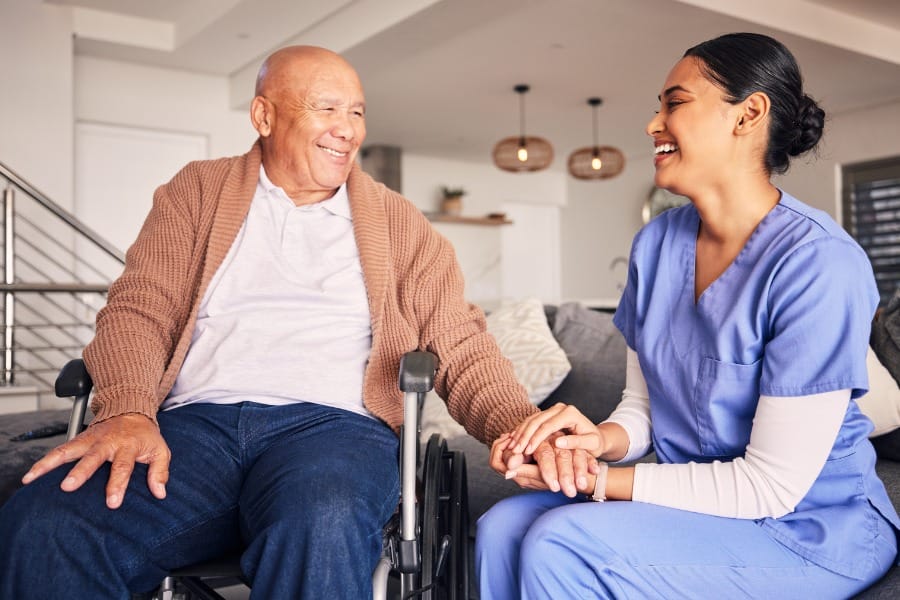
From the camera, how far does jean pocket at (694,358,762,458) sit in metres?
1.22

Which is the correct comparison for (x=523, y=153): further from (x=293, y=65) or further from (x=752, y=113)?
(x=752, y=113)

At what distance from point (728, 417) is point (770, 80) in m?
0.49

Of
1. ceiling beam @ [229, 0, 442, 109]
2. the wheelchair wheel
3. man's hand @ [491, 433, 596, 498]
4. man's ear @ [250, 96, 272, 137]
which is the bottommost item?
the wheelchair wheel

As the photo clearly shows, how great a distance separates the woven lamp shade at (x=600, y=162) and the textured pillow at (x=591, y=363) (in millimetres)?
5119

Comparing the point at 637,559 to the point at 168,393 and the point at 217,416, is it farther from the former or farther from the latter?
the point at 168,393

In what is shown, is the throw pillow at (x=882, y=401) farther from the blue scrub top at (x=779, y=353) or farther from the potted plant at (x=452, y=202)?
the potted plant at (x=452, y=202)

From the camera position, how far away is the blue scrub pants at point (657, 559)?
1.12 metres

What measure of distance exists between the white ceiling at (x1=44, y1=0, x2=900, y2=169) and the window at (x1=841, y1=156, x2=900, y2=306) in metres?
0.61

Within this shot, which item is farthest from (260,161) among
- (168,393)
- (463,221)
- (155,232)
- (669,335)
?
(463,221)

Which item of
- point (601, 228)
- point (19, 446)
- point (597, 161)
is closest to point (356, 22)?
point (597, 161)

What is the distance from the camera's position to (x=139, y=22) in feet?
20.1

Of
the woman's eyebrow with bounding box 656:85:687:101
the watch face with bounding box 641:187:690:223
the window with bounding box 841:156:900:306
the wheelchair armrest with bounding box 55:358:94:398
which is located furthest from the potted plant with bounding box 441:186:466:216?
the woman's eyebrow with bounding box 656:85:687:101

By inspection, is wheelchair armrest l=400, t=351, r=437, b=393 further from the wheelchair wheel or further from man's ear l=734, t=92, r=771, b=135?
man's ear l=734, t=92, r=771, b=135

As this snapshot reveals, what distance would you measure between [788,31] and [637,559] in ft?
16.8
